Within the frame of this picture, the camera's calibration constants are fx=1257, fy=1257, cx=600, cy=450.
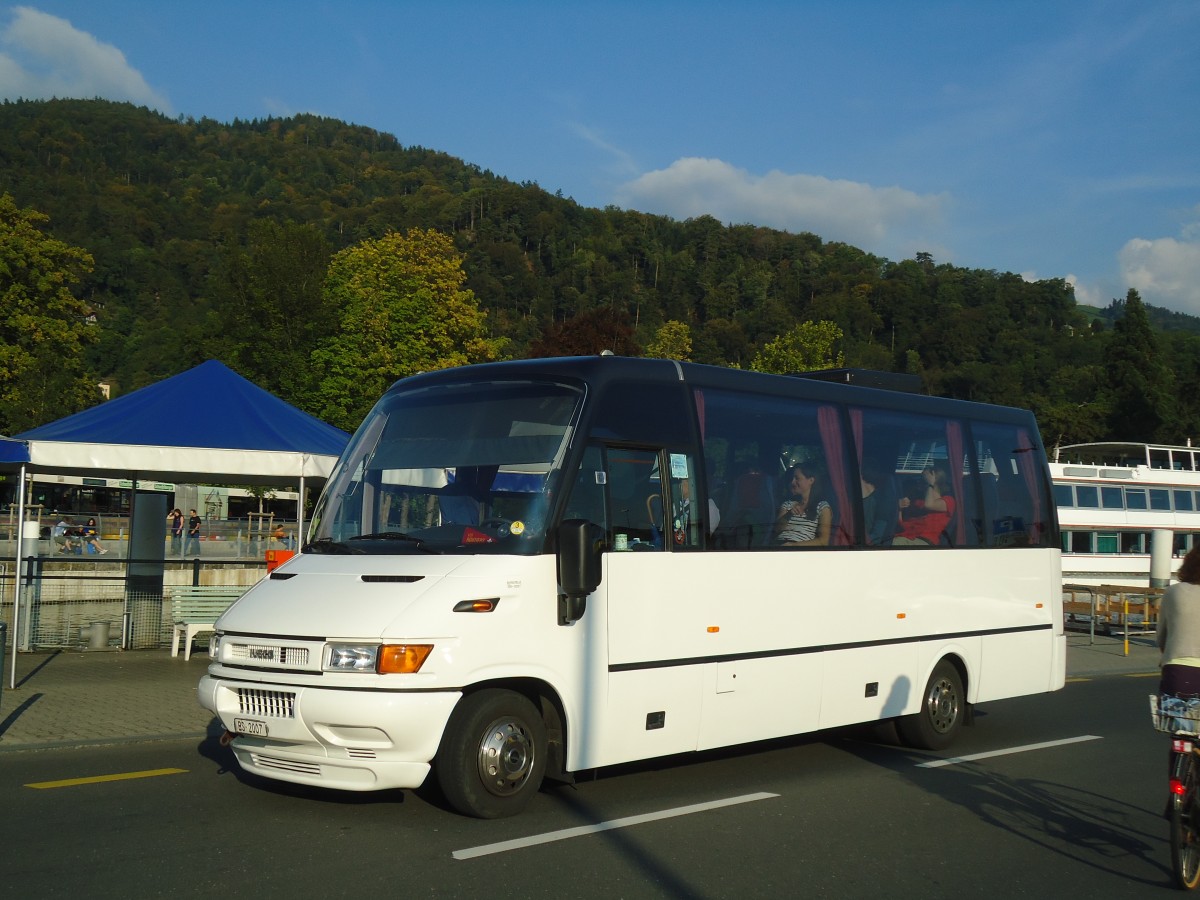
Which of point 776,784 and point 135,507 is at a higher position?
point 135,507

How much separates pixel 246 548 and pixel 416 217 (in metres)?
119

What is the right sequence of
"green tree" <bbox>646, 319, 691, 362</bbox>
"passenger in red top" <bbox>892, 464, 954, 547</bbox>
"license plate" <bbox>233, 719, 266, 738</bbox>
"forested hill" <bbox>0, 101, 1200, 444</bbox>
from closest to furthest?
"license plate" <bbox>233, 719, 266, 738</bbox>, "passenger in red top" <bbox>892, 464, 954, 547</bbox>, "green tree" <bbox>646, 319, 691, 362</bbox>, "forested hill" <bbox>0, 101, 1200, 444</bbox>

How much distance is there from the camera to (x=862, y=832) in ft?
25.3

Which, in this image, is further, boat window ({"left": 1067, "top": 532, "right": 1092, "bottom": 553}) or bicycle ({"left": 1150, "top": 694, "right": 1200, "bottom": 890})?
boat window ({"left": 1067, "top": 532, "right": 1092, "bottom": 553})

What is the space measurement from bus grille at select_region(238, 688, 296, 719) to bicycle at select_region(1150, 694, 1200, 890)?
192 inches

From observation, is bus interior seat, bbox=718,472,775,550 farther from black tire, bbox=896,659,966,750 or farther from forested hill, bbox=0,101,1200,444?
forested hill, bbox=0,101,1200,444

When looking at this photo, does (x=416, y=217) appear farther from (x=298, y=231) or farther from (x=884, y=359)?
(x=298, y=231)

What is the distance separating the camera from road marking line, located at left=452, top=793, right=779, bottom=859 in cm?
695

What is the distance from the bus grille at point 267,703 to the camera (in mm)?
7457

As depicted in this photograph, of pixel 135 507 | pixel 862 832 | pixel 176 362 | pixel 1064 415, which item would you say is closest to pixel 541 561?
pixel 862 832

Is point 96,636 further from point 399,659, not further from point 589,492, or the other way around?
point 399,659

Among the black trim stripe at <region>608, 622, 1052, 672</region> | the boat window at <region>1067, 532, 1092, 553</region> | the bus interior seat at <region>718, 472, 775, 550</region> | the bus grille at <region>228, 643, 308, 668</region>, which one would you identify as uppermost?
the boat window at <region>1067, 532, 1092, 553</region>

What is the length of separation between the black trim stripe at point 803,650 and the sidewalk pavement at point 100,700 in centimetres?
482

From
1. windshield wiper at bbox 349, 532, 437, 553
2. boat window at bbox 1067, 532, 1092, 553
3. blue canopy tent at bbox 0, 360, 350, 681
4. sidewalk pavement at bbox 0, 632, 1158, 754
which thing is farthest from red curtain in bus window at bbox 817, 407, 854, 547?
boat window at bbox 1067, 532, 1092, 553
